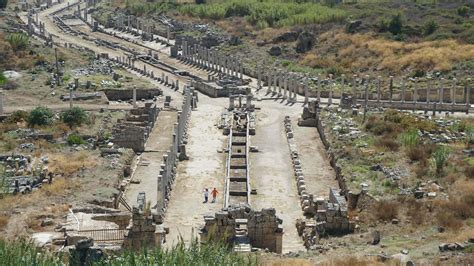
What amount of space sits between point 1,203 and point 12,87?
30.6 m

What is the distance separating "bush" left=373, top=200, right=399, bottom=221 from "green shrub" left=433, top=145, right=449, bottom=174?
5083mm

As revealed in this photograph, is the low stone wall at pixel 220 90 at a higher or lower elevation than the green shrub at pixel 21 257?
lower

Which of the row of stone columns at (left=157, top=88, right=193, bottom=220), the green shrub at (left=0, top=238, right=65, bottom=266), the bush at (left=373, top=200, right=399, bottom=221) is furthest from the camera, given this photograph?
the row of stone columns at (left=157, top=88, right=193, bottom=220)

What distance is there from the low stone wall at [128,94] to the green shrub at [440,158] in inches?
1177

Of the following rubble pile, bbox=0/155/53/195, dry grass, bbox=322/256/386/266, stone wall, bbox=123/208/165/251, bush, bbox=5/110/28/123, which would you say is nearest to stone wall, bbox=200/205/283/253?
stone wall, bbox=123/208/165/251

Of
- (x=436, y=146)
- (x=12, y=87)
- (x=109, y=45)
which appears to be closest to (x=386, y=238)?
(x=436, y=146)

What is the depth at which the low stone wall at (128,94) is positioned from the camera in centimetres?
6579

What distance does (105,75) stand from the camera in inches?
2830

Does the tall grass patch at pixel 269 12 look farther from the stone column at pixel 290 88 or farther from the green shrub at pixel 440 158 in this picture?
the green shrub at pixel 440 158

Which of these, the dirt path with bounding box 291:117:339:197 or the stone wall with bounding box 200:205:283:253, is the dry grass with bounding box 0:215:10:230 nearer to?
the stone wall with bounding box 200:205:283:253

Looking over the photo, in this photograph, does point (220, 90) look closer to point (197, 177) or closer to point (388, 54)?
point (388, 54)

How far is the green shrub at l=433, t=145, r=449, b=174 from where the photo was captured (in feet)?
128

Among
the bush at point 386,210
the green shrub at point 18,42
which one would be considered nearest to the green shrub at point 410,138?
the bush at point 386,210

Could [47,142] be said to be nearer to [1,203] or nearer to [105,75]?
[1,203]
